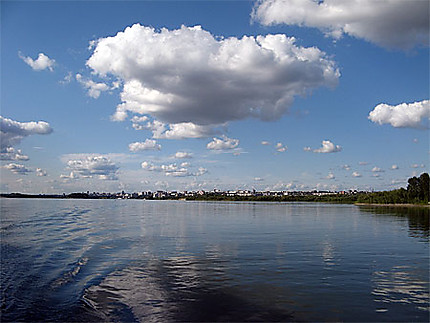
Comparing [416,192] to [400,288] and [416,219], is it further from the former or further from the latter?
[400,288]

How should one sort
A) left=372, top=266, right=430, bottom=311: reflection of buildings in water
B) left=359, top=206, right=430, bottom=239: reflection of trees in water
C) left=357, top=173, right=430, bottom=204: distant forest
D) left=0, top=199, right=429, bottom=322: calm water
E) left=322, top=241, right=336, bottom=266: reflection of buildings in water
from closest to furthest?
left=0, top=199, right=429, bottom=322: calm water
left=372, top=266, right=430, bottom=311: reflection of buildings in water
left=322, top=241, right=336, bottom=266: reflection of buildings in water
left=359, top=206, right=430, bottom=239: reflection of trees in water
left=357, top=173, right=430, bottom=204: distant forest

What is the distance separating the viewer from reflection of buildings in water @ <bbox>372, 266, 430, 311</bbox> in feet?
57.9

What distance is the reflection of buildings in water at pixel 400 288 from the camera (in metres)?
17.7

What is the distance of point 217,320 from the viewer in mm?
14945

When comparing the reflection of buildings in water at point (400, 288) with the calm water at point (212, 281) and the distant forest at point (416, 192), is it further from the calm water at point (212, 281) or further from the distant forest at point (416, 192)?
the distant forest at point (416, 192)

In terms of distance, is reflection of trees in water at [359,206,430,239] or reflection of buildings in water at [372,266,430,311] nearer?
reflection of buildings in water at [372,266,430,311]

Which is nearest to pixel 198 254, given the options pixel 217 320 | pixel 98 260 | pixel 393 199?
pixel 98 260

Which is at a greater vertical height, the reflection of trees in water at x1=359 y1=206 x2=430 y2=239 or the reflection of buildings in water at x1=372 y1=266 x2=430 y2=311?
the reflection of buildings in water at x1=372 y1=266 x2=430 y2=311

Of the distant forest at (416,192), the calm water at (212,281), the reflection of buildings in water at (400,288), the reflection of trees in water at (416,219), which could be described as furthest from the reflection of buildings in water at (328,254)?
the distant forest at (416,192)

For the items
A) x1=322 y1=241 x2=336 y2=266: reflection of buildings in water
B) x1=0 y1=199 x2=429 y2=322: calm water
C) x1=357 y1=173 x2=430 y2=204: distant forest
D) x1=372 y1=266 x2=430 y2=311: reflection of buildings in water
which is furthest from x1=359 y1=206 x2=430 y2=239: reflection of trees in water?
A: x1=357 y1=173 x2=430 y2=204: distant forest

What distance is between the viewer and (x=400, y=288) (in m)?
19.9

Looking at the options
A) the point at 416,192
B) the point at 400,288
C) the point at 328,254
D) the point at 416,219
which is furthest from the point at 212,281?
the point at 416,192

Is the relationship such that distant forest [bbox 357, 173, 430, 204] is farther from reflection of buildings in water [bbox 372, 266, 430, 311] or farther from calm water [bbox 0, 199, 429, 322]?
reflection of buildings in water [bbox 372, 266, 430, 311]

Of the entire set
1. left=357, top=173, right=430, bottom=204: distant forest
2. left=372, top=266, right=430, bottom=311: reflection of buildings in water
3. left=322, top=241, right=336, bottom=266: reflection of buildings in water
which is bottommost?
left=322, top=241, right=336, bottom=266: reflection of buildings in water
